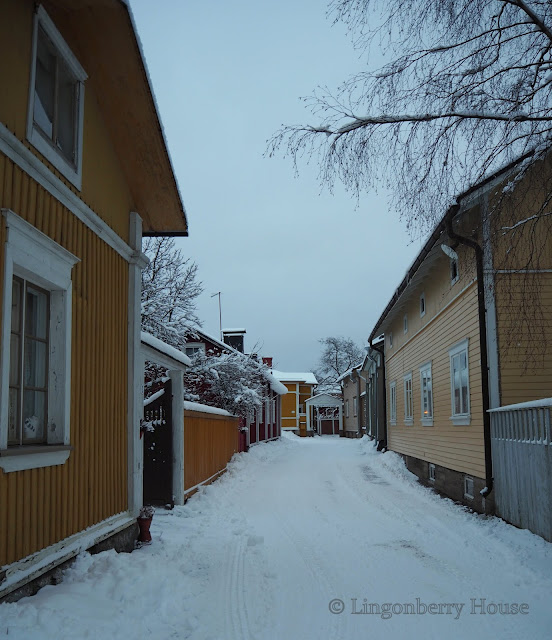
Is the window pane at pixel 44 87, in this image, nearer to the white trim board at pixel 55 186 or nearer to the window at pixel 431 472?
the white trim board at pixel 55 186

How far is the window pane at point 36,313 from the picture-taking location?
538 centimetres

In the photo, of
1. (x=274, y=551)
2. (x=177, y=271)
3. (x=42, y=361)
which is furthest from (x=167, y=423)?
(x=177, y=271)

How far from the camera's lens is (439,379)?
1395 centimetres

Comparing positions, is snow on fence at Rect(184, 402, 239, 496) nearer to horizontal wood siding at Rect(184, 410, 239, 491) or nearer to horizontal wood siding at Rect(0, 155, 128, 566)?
horizontal wood siding at Rect(184, 410, 239, 491)

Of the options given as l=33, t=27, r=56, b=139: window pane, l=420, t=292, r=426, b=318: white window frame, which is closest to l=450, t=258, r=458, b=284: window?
l=420, t=292, r=426, b=318: white window frame

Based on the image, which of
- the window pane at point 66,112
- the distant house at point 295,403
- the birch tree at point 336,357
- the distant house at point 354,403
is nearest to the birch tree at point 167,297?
the window pane at point 66,112

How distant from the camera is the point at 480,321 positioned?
10.2 meters

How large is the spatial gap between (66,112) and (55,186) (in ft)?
3.71

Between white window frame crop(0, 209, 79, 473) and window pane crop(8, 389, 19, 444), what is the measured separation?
96 millimetres

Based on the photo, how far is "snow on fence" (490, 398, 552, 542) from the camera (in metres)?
7.41

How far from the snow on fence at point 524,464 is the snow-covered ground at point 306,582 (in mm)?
279

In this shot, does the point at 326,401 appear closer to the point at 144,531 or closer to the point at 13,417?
the point at 144,531

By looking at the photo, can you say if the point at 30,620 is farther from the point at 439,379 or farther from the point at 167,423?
the point at 439,379

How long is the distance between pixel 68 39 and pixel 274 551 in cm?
603
